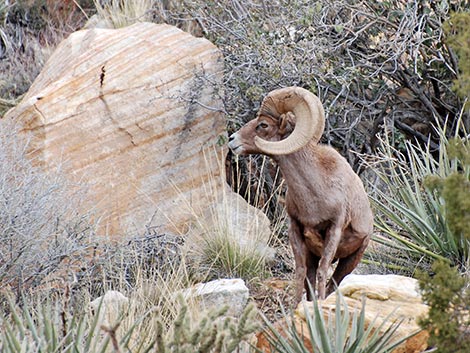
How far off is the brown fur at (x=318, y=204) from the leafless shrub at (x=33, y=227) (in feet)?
5.54

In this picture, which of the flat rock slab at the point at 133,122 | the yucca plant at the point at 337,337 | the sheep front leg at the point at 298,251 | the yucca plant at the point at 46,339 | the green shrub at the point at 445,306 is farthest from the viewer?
the flat rock slab at the point at 133,122

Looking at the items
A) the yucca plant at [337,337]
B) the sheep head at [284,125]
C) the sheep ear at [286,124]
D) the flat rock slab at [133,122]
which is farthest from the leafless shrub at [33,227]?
the yucca plant at [337,337]

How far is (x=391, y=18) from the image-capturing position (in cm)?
1091

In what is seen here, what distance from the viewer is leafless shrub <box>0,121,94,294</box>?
7758mm

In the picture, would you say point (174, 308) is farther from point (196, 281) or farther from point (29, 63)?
point (29, 63)

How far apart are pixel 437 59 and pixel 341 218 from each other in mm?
4212

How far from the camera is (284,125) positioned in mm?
7480

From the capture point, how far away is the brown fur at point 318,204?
7230mm

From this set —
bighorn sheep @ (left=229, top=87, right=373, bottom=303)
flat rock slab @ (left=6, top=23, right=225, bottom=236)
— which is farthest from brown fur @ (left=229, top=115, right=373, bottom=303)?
flat rock slab @ (left=6, top=23, right=225, bottom=236)

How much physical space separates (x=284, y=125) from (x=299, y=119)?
0.23m

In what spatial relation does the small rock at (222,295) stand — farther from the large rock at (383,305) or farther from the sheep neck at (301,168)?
the large rock at (383,305)

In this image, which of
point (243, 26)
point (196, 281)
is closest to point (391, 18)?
point (243, 26)

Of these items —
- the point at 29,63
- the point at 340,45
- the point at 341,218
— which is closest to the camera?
the point at 341,218

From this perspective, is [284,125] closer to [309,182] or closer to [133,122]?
[309,182]
